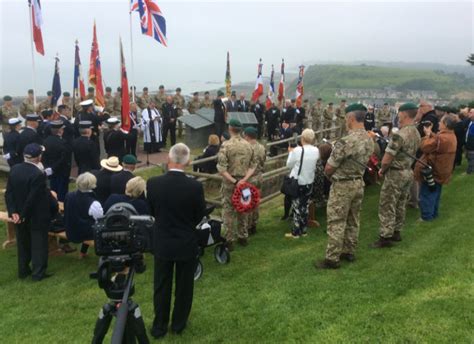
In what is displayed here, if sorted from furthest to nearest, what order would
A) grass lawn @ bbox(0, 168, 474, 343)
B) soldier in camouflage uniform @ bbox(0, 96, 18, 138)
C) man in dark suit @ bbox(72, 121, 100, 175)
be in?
1. soldier in camouflage uniform @ bbox(0, 96, 18, 138)
2. man in dark suit @ bbox(72, 121, 100, 175)
3. grass lawn @ bbox(0, 168, 474, 343)

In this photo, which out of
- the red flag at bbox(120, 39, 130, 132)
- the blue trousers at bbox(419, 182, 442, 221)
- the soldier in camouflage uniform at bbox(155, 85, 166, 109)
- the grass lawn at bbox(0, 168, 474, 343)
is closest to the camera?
the grass lawn at bbox(0, 168, 474, 343)

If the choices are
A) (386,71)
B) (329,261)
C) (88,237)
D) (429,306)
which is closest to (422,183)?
(329,261)

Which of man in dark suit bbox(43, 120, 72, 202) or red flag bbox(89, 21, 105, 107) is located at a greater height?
red flag bbox(89, 21, 105, 107)

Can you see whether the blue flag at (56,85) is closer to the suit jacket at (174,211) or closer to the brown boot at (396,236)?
the suit jacket at (174,211)

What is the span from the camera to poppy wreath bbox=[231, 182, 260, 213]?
626 cm

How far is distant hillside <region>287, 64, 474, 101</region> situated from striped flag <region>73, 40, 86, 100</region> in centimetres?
5937

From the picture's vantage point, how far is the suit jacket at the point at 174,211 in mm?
3895

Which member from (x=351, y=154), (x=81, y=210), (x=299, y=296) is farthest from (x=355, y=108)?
(x=81, y=210)

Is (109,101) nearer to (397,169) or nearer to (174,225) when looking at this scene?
(397,169)

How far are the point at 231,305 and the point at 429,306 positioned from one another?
6.99ft

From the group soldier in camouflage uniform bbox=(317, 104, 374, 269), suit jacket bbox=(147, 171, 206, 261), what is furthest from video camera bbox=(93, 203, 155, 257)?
soldier in camouflage uniform bbox=(317, 104, 374, 269)

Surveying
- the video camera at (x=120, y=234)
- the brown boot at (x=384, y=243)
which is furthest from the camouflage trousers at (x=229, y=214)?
the video camera at (x=120, y=234)

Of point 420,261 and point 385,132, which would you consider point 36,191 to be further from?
point 385,132

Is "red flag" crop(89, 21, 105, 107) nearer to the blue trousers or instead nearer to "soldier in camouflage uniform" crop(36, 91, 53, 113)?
"soldier in camouflage uniform" crop(36, 91, 53, 113)
